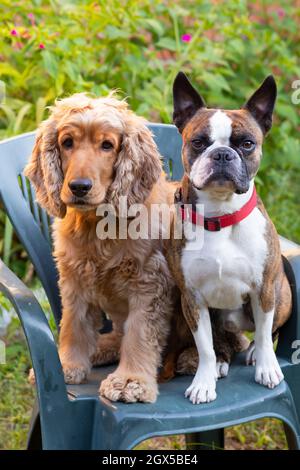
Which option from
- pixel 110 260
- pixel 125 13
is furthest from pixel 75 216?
pixel 125 13

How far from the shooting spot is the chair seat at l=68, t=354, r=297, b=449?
93.0 inches

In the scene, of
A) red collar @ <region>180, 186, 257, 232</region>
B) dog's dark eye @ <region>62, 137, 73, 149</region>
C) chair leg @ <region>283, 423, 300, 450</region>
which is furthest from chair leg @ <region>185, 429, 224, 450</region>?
dog's dark eye @ <region>62, 137, 73, 149</region>

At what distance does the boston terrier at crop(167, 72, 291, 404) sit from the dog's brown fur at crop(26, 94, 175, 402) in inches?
5.1

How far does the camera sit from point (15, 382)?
12.2 ft

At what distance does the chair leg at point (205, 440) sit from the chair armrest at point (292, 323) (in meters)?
0.49

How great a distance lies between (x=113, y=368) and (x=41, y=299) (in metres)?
1.11

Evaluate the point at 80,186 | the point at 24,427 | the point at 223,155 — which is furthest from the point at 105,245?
the point at 24,427

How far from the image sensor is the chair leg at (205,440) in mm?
3043

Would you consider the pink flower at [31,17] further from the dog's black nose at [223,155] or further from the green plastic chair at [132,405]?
the dog's black nose at [223,155]

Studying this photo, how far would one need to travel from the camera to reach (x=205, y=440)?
10.0ft

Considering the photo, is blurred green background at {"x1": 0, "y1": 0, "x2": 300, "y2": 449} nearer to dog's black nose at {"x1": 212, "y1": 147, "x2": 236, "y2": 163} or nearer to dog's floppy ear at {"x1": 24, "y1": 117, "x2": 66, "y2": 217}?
dog's floppy ear at {"x1": 24, "y1": 117, "x2": 66, "y2": 217}

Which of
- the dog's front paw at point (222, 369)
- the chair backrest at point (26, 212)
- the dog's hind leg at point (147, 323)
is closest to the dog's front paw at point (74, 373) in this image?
the dog's hind leg at point (147, 323)

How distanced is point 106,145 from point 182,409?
891mm

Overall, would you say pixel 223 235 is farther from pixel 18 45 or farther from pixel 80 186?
pixel 18 45
